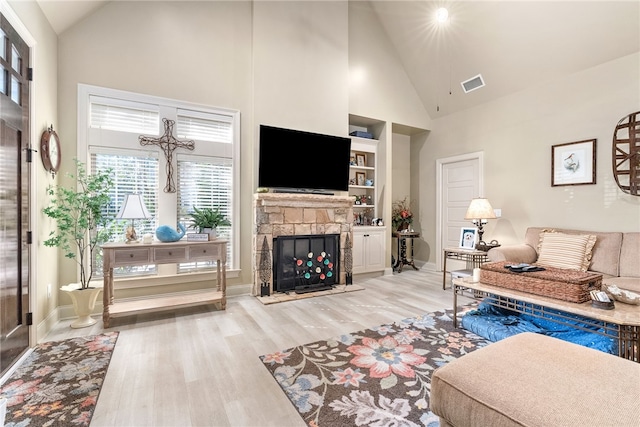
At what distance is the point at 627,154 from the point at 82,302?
6133mm

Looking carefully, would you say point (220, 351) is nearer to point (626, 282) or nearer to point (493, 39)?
point (626, 282)

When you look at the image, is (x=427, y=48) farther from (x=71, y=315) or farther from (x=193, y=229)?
(x=71, y=315)

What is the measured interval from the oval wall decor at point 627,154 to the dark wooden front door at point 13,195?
19.3ft

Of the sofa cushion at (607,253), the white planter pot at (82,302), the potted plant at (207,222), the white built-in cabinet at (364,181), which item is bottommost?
the white planter pot at (82,302)

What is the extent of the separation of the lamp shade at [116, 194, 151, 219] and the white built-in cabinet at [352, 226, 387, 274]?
10.0ft

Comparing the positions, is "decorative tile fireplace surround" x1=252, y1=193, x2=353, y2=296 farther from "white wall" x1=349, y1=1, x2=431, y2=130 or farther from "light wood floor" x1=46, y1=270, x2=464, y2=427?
"white wall" x1=349, y1=1, x2=431, y2=130

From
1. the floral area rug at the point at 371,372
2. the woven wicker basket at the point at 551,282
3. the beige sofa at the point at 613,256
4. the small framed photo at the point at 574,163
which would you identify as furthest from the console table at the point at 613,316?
the small framed photo at the point at 574,163

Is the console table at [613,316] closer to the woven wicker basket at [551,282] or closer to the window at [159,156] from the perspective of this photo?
the woven wicker basket at [551,282]

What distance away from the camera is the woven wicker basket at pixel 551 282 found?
222cm

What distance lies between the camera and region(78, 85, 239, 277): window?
10.7ft

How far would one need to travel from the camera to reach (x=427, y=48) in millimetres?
5020

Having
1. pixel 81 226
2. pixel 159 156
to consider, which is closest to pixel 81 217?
pixel 81 226

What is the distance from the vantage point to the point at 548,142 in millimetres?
4199

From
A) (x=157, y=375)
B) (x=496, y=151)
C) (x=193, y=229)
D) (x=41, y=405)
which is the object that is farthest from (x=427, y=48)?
(x=41, y=405)
